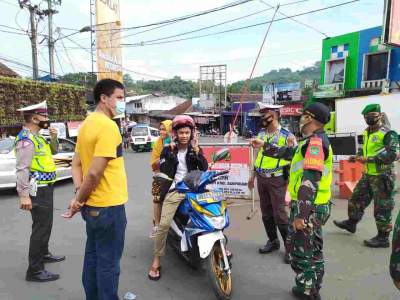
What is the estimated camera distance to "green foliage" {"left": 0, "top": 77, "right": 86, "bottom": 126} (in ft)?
55.5

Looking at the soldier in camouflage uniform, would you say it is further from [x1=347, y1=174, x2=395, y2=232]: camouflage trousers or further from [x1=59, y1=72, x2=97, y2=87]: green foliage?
[x1=59, y1=72, x2=97, y2=87]: green foliage

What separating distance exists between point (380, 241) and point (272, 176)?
5.25 ft

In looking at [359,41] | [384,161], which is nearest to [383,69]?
[359,41]

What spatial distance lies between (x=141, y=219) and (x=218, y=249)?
3.06 m

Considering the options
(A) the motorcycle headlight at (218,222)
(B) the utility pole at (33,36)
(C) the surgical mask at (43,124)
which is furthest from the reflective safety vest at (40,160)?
(B) the utility pole at (33,36)

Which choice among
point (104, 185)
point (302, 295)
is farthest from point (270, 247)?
point (104, 185)

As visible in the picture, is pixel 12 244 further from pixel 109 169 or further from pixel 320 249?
pixel 320 249

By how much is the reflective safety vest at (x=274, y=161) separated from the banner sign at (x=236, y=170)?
210 centimetres

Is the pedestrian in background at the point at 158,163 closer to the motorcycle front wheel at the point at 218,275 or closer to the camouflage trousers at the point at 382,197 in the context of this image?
the motorcycle front wheel at the point at 218,275

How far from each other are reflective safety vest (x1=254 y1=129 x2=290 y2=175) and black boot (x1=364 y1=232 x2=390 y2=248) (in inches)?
57.6

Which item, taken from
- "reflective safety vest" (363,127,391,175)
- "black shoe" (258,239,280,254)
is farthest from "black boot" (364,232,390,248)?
"black shoe" (258,239,280,254)

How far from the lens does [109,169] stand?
2.66m

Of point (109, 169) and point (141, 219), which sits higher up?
point (109, 169)

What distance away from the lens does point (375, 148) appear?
14.9 ft
